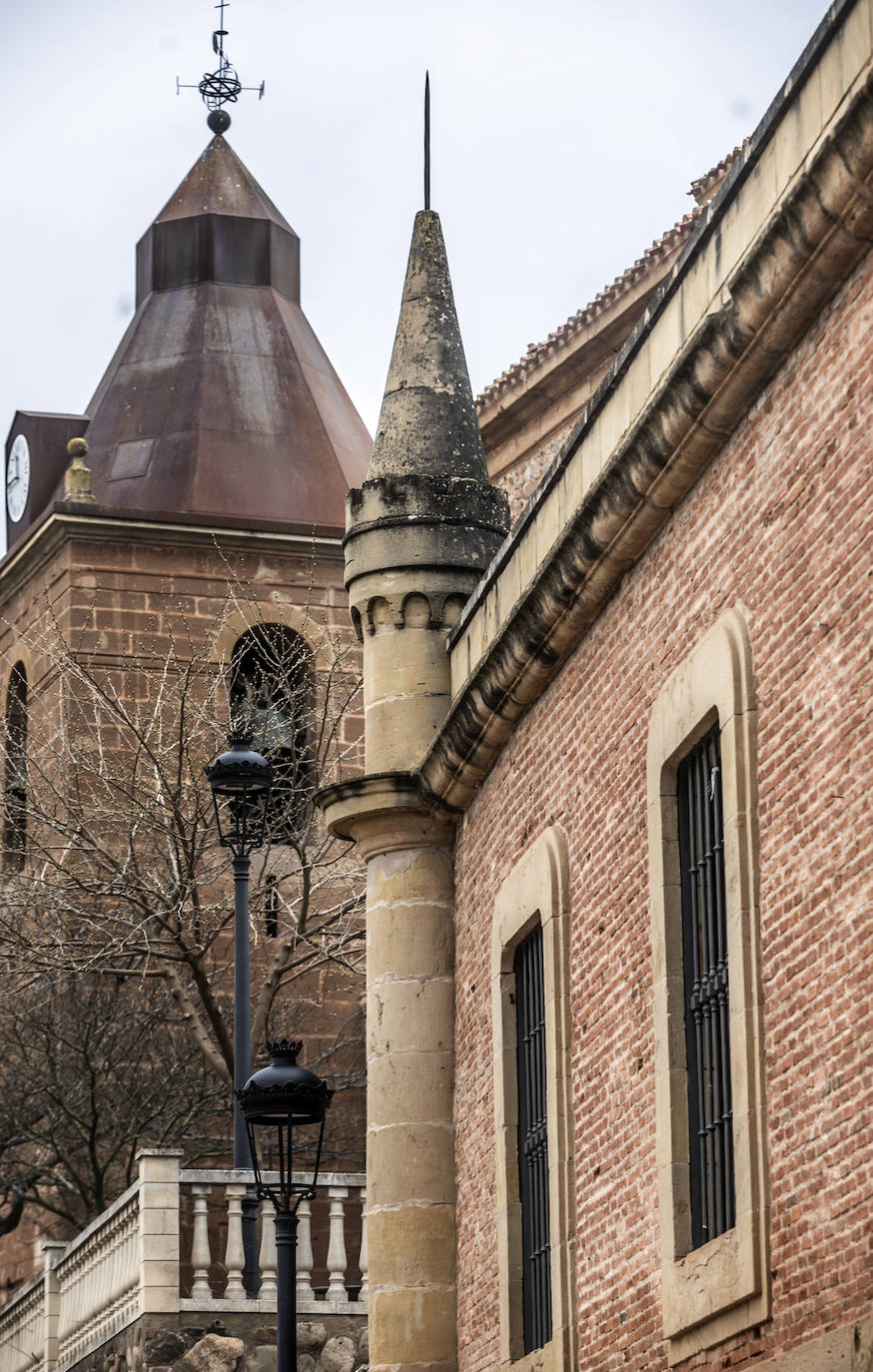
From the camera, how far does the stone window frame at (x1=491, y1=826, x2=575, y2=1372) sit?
12.0 meters

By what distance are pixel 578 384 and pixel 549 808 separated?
12.5 m

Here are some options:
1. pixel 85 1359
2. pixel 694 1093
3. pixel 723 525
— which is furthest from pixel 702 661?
pixel 85 1359

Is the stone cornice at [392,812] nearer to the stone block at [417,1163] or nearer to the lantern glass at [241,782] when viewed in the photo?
the stone block at [417,1163]

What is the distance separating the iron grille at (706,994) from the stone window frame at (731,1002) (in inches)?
1.9

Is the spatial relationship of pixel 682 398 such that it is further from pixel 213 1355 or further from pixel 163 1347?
pixel 163 1347

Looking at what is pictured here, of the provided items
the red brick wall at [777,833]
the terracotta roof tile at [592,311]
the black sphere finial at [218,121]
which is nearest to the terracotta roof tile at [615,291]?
the terracotta roof tile at [592,311]

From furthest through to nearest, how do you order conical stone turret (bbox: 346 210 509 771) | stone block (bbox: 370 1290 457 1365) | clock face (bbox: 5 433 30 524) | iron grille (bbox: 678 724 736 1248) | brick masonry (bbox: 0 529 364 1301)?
clock face (bbox: 5 433 30 524)
brick masonry (bbox: 0 529 364 1301)
conical stone turret (bbox: 346 210 509 771)
stone block (bbox: 370 1290 457 1365)
iron grille (bbox: 678 724 736 1248)

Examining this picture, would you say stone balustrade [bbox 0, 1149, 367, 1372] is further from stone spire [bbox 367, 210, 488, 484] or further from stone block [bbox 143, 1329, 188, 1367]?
stone spire [bbox 367, 210, 488, 484]

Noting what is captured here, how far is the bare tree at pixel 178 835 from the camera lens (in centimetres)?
2622

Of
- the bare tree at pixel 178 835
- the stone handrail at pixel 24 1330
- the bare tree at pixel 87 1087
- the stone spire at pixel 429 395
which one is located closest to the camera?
the stone spire at pixel 429 395

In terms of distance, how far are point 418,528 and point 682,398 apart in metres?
5.20

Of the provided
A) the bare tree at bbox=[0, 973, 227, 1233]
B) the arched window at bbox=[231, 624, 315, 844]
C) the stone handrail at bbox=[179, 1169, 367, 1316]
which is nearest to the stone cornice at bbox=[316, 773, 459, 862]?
the stone handrail at bbox=[179, 1169, 367, 1316]

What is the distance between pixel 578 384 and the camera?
983 inches

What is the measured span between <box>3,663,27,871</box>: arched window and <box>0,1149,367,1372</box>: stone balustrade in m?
7.36
